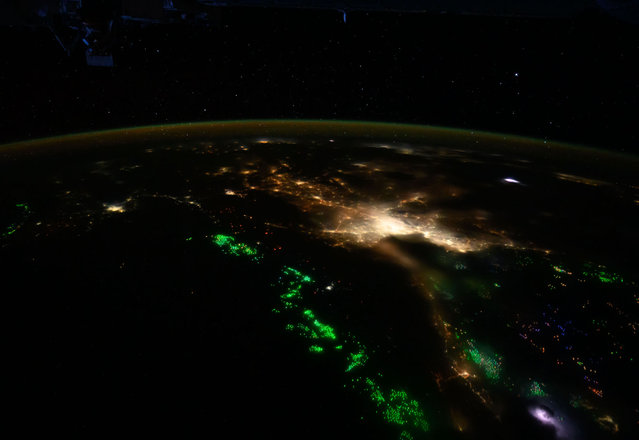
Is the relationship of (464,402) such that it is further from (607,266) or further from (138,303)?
(607,266)

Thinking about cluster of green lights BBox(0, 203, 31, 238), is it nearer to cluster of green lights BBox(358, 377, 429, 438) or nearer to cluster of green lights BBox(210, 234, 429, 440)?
cluster of green lights BBox(210, 234, 429, 440)

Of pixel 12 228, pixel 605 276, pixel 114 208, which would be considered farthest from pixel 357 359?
pixel 12 228

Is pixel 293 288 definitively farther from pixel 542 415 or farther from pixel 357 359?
pixel 542 415


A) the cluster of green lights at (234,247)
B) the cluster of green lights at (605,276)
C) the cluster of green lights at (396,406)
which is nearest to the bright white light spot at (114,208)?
the cluster of green lights at (234,247)

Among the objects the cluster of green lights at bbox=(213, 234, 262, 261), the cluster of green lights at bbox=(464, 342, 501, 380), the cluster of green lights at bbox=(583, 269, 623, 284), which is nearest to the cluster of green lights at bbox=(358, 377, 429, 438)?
the cluster of green lights at bbox=(464, 342, 501, 380)

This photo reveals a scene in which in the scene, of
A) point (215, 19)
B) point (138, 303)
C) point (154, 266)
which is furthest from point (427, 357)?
point (215, 19)
